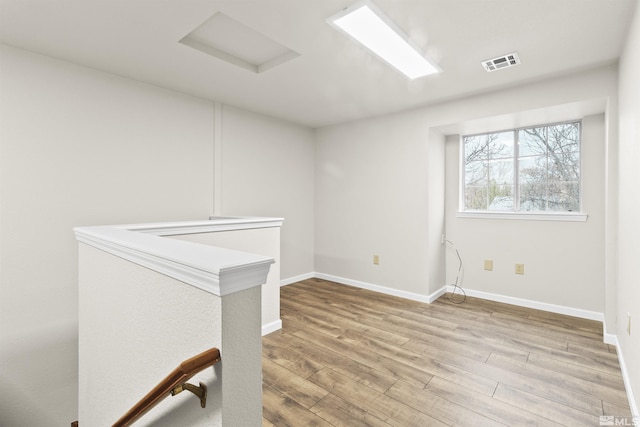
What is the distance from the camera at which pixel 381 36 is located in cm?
215

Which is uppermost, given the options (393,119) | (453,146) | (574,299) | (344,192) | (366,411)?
(393,119)

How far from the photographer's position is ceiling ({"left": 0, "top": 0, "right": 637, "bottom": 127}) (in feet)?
6.12

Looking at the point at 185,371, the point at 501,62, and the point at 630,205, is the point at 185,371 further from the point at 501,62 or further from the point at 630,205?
the point at 501,62

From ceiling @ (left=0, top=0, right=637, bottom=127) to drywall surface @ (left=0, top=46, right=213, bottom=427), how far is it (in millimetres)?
277

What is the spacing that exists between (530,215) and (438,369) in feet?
7.26

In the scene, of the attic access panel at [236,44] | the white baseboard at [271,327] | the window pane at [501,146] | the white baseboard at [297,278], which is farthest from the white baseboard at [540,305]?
the attic access panel at [236,44]

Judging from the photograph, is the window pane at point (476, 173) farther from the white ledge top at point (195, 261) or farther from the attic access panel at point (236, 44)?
the white ledge top at point (195, 261)

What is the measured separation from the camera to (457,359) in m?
2.40

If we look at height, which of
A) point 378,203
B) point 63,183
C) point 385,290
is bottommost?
point 385,290

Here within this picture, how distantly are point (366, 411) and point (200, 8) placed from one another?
8.60 feet

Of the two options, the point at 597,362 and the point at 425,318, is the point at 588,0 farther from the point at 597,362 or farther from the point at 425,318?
the point at 425,318

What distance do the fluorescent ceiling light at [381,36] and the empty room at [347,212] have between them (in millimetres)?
21

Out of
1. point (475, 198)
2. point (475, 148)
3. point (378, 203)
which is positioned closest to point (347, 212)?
point (378, 203)

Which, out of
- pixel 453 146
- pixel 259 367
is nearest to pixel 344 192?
pixel 453 146
